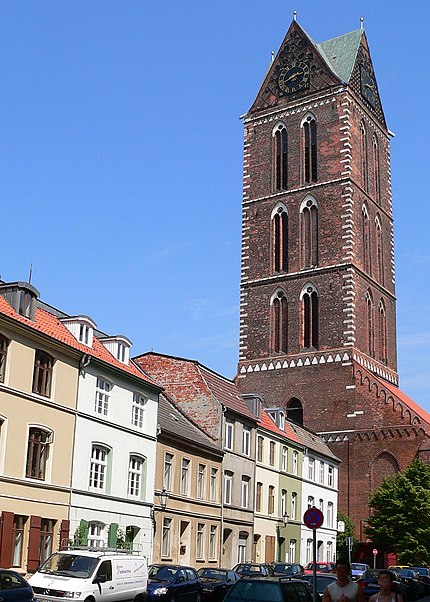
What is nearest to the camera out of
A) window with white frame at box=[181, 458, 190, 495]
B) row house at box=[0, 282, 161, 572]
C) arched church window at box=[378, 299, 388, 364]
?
row house at box=[0, 282, 161, 572]

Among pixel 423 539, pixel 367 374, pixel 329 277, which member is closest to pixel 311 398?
pixel 367 374

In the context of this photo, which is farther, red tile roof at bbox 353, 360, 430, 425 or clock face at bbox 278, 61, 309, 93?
clock face at bbox 278, 61, 309, 93

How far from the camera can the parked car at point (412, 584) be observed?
3628cm

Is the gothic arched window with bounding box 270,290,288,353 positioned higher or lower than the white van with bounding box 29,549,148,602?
higher

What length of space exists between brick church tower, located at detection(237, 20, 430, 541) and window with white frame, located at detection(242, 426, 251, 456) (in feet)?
56.6

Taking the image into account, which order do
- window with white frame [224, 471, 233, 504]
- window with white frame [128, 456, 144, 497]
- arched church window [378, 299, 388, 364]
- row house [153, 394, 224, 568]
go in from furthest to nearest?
arched church window [378, 299, 388, 364] < window with white frame [224, 471, 233, 504] < row house [153, 394, 224, 568] < window with white frame [128, 456, 144, 497]

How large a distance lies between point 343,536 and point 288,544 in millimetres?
9364

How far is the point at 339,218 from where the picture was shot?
68.7 m

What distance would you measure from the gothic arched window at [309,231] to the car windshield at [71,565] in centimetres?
4809

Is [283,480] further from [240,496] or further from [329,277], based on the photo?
[329,277]

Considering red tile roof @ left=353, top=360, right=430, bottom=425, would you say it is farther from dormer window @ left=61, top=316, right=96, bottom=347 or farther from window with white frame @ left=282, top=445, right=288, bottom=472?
dormer window @ left=61, top=316, right=96, bottom=347

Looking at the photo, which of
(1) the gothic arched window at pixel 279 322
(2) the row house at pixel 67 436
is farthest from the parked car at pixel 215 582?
Result: (1) the gothic arched window at pixel 279 322

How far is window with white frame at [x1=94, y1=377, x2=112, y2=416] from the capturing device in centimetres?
3275

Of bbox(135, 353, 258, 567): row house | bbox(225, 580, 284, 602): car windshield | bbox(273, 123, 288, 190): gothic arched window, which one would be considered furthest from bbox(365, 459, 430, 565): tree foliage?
bbox(225, 580, 284, 602): car windshield
